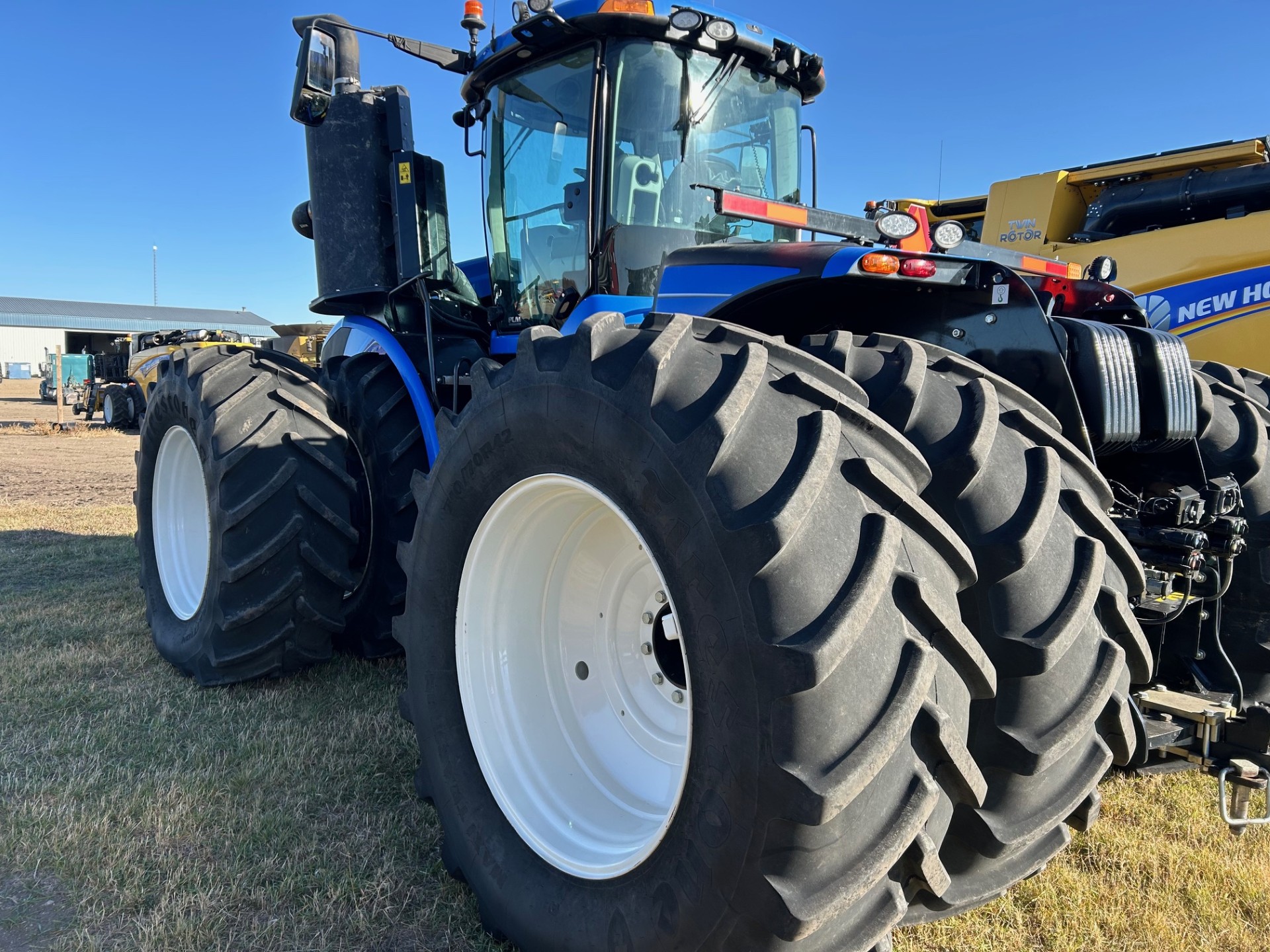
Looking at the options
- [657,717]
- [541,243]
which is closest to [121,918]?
[657,717]

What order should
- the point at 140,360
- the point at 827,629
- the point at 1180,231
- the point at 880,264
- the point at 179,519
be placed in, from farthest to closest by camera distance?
the point at 140,360 < the point at 1180,231 < the point at 179,519 < the point at 880,264 < the point at 827,629

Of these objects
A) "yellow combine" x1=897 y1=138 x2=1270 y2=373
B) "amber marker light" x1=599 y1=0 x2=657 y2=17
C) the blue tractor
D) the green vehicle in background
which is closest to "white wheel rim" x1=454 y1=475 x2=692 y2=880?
the blue tractor

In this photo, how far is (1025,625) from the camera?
64.7 inches

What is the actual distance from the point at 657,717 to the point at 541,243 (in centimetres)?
204

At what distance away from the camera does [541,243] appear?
3.52 metres

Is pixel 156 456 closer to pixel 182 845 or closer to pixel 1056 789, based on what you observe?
pixel 182 845

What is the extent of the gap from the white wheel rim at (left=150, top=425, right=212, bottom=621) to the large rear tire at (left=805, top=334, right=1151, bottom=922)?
357cm

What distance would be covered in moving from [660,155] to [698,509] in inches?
77.0

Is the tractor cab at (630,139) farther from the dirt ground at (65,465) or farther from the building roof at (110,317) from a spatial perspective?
the building roof at (110,317)

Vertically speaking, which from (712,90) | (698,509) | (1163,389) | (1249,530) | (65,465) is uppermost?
(712,90)

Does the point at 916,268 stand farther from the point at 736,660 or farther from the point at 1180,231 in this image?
the point at 1180,231

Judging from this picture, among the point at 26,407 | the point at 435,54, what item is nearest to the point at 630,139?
the point at 435,54

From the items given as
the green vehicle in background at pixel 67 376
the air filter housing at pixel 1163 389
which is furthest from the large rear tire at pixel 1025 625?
the green vehicle in background at pixel 67 376

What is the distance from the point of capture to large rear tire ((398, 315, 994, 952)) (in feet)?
4.64
